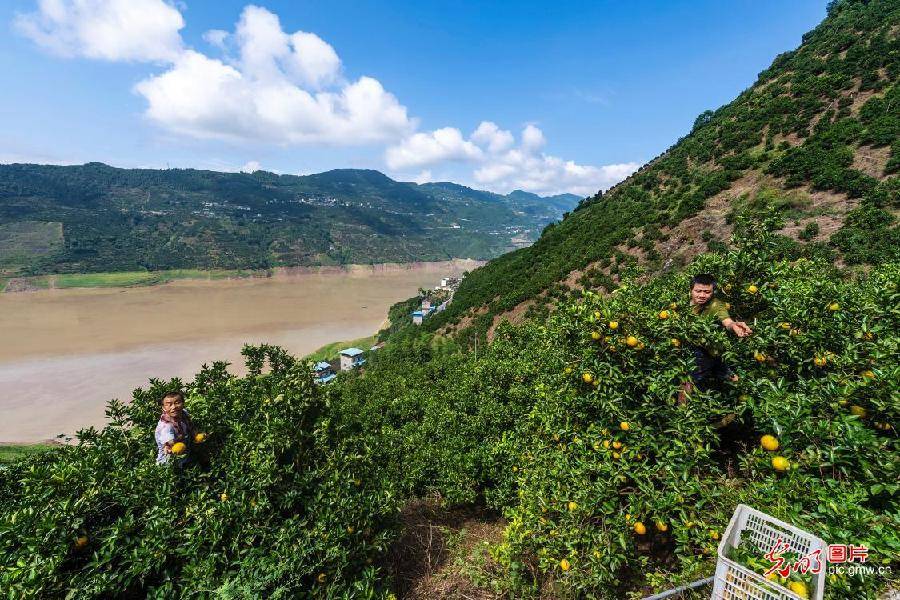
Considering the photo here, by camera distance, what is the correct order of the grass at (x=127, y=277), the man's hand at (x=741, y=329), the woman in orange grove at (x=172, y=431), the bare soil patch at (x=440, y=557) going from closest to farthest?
the man's hand at (x=741, y=329)
the woman in orange grove at (x=172, y=431)
the bare soil patch at (x=440, y=557)
the grass at (x=127, y=277)

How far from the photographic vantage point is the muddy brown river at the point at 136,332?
40.4 meters

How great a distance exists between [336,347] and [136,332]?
36.7 m

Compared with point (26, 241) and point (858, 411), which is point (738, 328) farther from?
point (26, 241)

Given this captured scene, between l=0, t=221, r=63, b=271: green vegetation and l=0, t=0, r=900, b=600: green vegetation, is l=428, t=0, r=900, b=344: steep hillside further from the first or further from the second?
l=0, t=221, r=63, b=271: green vegetation

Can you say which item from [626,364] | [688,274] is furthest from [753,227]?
[626,364]

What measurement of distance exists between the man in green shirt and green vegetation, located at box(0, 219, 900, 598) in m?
0.17

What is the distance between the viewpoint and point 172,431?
4.59 metres

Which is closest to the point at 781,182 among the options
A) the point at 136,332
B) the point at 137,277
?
the point at 136,332

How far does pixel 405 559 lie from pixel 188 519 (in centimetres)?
341

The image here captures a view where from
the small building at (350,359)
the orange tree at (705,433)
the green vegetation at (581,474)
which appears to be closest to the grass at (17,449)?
the small building at (350,359)

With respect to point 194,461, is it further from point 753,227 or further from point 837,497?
point 753,227

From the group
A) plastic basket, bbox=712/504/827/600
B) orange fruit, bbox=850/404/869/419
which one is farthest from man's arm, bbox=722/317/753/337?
plastic basket, bbox=712/504/827/600

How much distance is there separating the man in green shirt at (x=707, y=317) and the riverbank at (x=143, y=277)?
439ft

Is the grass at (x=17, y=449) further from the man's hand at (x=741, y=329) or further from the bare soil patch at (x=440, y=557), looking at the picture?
the man's hand at (x=741, y=329)
